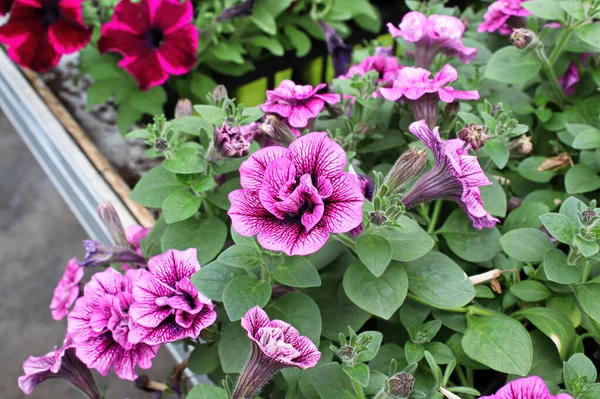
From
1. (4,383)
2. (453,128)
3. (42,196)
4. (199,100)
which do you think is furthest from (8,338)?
(453,128)

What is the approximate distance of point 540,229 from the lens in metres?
0.69

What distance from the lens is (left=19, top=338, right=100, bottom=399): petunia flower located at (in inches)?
25.0

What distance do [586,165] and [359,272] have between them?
36cm

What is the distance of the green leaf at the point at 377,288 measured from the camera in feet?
1.78

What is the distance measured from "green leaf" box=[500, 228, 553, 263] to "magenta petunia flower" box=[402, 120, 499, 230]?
2.7 inches

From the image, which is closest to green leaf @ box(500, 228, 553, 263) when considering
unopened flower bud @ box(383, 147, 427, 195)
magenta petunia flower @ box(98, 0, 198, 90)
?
unopened flower bud @ box(383, 147, 427, 195)

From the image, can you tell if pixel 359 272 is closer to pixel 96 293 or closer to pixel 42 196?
pixel 96 293

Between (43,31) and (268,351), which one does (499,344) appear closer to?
(268,351)

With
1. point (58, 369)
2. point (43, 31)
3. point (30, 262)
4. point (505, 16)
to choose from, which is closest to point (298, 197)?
point (58, 369)

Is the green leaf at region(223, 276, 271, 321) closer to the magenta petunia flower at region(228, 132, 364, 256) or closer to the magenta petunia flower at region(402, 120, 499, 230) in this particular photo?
the magenta petunia flower at region(228, 132, 364, 256)

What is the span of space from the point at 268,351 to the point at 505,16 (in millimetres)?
601

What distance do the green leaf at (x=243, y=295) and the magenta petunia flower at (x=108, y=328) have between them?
0.33ft

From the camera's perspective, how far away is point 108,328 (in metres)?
0.59

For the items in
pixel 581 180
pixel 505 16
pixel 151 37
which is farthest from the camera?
pixel 151 37
